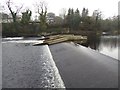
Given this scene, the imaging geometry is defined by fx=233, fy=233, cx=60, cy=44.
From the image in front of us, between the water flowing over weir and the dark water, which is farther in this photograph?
the dark water

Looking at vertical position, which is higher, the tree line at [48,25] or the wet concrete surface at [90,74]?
the tree line at [48,25]

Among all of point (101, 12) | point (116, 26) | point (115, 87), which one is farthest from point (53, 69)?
point (101, 12)

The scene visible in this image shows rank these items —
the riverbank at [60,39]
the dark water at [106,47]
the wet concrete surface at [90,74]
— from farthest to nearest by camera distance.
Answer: the riverbank at [60,39] < the dark water at [106,47] < the wet concrete surface at [90,74]

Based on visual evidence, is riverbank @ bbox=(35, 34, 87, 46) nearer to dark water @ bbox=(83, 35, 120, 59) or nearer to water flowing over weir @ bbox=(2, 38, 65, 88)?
dark water @ bbox=(83, 35, 120, 59)

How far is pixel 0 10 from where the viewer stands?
1852 inches

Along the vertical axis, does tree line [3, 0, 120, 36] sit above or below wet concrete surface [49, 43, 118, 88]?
above

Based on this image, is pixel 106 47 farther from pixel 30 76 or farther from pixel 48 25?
pixel 48 25

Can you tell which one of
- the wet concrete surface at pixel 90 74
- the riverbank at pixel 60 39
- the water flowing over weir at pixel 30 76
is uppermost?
the riverbank at pixel 60 39

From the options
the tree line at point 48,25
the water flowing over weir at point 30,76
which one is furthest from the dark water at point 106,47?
the tree line at point 48,25

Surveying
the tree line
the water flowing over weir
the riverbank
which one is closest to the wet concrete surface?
the water flowing over weir

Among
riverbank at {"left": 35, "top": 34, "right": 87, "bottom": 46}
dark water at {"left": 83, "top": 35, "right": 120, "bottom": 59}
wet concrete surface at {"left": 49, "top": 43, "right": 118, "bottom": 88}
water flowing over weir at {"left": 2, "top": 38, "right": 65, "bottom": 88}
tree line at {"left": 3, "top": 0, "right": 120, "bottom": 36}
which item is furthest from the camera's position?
tree line at {"left": 3, "top": 0, "right": 120, "bottom": 36}

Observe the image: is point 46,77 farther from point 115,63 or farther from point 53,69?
point 115,63

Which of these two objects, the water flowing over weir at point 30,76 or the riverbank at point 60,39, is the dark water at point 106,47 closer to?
the riverbank at point 60,39

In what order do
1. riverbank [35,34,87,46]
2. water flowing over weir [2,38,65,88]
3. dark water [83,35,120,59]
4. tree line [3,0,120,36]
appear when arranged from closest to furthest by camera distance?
water flowing over weir [2,38,65,88] → dark water [83,35,120,59] → riverbank [35,34,87,46] → tree line [3,0,120,36]
